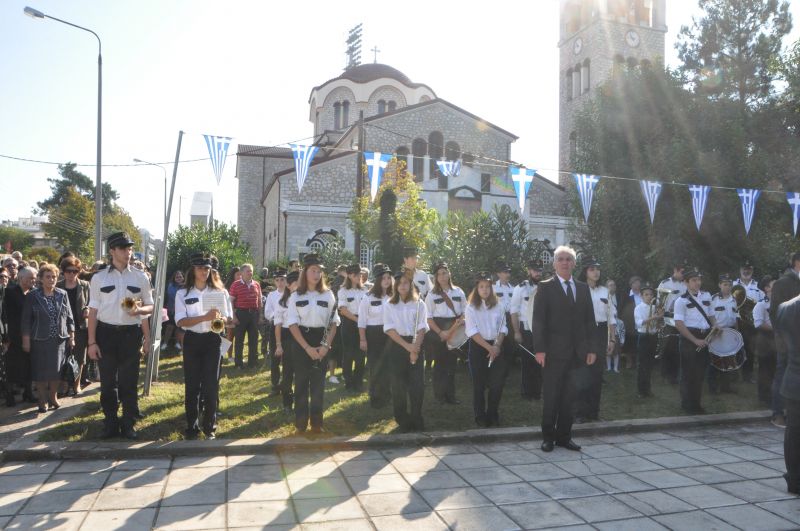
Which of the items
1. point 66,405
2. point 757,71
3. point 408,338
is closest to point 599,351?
point 408,338

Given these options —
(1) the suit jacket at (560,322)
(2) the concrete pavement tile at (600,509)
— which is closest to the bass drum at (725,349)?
(1) the suit jacket at (560,322)

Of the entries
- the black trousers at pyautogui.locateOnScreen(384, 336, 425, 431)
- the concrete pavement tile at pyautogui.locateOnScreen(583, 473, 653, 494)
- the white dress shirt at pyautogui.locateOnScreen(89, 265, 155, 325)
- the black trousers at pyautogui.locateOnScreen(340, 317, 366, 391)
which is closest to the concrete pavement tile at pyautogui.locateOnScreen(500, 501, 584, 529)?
the concrete pavement tile at pyautogui.locateOnScreen(583, 473, 653, 494)

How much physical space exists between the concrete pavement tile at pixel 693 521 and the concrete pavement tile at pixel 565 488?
650mm

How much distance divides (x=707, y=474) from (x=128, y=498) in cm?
499

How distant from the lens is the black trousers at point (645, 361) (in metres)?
9.84

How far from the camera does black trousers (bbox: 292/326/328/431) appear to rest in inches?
274

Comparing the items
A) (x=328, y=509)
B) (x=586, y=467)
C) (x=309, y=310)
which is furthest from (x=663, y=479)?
(x=309, y=310)

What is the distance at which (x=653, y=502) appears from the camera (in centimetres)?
502

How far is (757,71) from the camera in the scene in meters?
29.2

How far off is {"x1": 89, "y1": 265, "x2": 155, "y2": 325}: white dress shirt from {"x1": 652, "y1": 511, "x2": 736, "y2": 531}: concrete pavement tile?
5357 mm

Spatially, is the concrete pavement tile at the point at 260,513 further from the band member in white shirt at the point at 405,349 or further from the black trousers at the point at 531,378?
the black trousers at the point at 531,378

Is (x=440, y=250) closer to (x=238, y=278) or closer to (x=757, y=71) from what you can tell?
(x=238, y=278)

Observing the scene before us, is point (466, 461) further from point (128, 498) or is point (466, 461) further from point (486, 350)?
point (128, 498)

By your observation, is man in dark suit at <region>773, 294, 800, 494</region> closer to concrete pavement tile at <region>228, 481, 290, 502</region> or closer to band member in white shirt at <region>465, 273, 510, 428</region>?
band member in white shirt at <region>465, 273, 510, 428</region>
